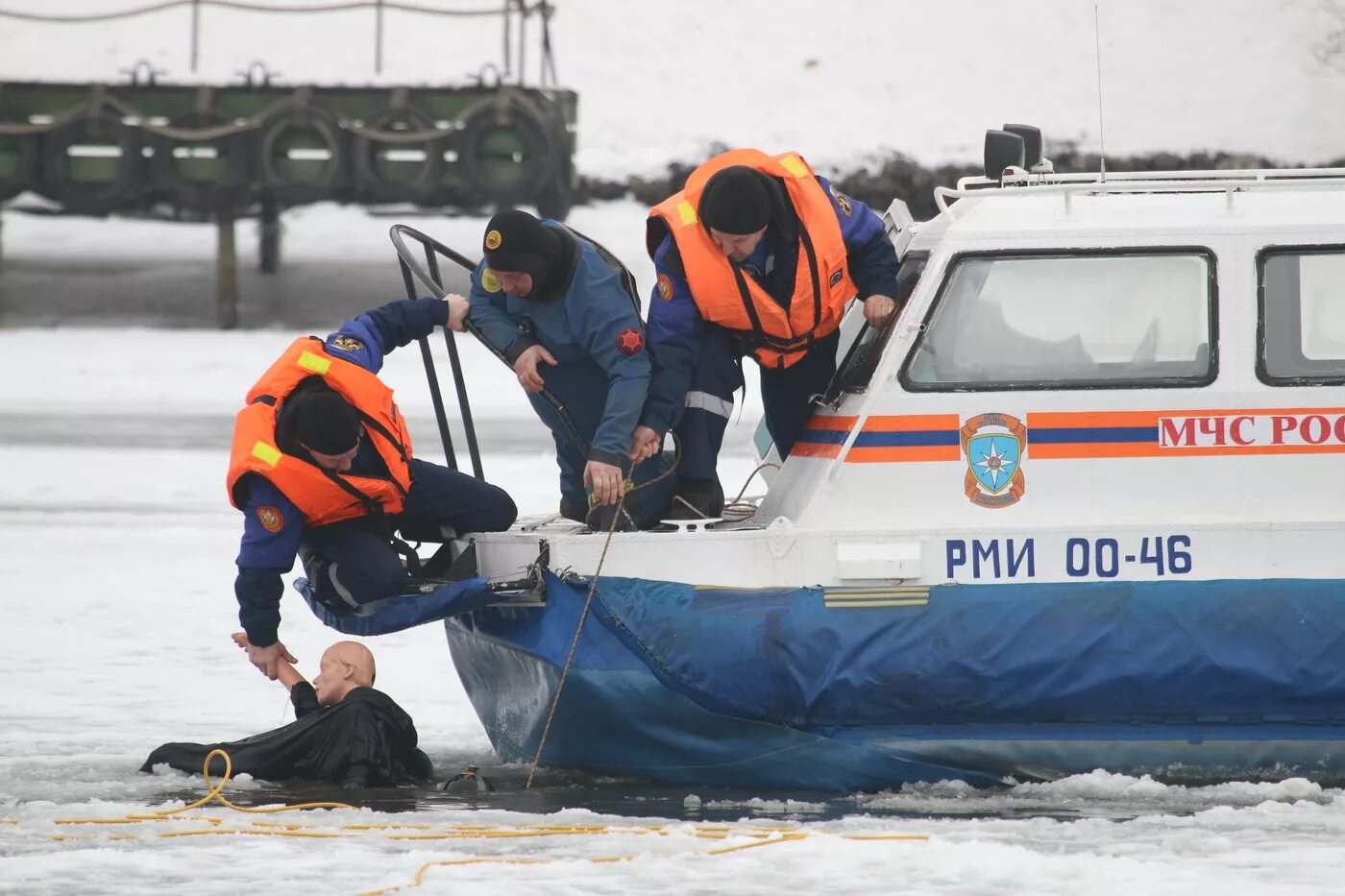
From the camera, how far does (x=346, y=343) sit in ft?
16.6

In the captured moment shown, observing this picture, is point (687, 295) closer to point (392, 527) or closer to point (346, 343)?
point (346, 343)

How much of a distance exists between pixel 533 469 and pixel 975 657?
233 inches

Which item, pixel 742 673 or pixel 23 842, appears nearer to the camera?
pixel 23 842

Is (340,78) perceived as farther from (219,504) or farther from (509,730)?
(509,730)

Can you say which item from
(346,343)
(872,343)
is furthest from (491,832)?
(872,343)

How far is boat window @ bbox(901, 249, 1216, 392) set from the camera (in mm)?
4758

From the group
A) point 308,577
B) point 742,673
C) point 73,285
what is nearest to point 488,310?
point 308,577

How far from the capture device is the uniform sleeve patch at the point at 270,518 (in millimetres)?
4783

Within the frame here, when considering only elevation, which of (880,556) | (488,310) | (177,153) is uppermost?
(177,153)

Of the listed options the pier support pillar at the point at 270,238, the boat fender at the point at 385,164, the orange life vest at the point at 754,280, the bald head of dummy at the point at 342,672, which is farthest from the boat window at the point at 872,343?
the pier support pillar at the point at 270,238

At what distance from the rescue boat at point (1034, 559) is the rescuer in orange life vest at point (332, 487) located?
1.32ft

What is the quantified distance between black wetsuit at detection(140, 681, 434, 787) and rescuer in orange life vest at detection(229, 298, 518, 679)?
0.20m

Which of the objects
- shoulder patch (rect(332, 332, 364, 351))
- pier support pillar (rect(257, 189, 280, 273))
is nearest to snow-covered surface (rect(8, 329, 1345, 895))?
shoulder patch (rect(332, 332, 364, 351))

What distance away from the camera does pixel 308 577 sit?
509 cm
